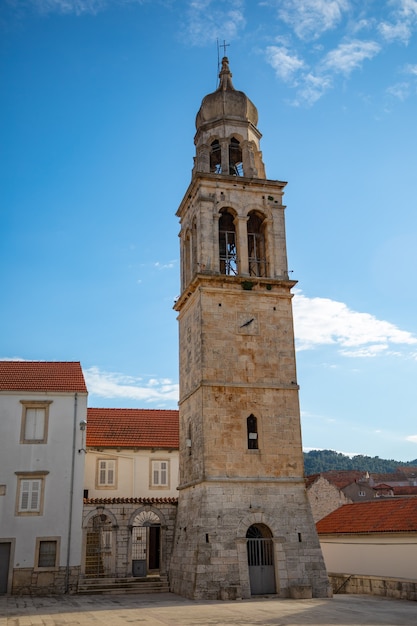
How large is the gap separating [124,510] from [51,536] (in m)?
3.51

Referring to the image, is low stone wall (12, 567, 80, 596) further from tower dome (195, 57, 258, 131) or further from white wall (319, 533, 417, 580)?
tower dome (195, 57, 258, 131)

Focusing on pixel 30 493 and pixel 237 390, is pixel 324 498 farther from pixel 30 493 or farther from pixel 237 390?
pixel 30 493

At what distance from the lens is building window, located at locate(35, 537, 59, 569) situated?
2273 centimetres

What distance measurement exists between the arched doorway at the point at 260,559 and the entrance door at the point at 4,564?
917 centimetres

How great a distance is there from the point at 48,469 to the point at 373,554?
1394 centimetres

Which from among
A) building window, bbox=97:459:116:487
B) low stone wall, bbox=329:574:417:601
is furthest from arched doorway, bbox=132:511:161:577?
low stone wall, bbox=329:574:417:601

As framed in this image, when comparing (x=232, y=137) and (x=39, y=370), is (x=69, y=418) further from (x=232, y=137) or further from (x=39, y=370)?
(x=232, y=137)

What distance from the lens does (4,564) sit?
22.6 metres

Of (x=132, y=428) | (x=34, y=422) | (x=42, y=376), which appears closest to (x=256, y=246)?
(x=42, y=376)

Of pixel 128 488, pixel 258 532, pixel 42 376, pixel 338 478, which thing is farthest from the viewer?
pixel 338 478

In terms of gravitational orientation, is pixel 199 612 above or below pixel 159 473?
below

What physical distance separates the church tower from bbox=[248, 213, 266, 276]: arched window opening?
0.17ft

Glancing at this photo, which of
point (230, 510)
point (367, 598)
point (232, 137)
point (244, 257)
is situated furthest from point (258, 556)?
point (232, 137)

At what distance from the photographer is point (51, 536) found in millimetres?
23062
